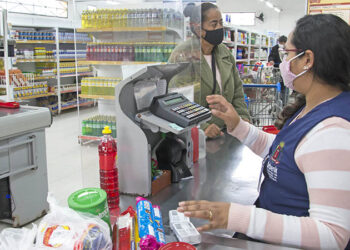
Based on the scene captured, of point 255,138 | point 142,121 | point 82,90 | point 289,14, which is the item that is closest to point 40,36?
point 82,90

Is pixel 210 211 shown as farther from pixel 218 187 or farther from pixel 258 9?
pixel 258 9

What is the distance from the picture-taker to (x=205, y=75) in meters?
2.63

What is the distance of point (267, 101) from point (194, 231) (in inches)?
203

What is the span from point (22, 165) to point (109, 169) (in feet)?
6.56

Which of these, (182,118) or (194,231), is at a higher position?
(182,118)

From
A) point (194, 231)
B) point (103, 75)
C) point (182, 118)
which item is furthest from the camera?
point (103, 75)

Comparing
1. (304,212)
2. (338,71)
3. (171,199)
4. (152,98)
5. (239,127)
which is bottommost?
(171,199)

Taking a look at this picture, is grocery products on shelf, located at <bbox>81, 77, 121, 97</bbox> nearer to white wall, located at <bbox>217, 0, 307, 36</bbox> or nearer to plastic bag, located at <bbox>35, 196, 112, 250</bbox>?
plastic bag, located at <bbox>35, 196, 112, 250</bbox>

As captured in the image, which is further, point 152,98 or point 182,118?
point 152,98

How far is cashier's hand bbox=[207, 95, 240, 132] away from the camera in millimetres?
1660

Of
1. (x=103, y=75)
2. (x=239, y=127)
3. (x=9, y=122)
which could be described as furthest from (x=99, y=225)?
(x=103, y=75)

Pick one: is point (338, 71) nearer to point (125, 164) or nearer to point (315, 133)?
point (315, 133)

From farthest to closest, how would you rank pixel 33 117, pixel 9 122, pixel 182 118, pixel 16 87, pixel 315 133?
pixel 16 87 < pixel 33 117 < pixel 9 122 < pixel 182 118 < pixel 315 133

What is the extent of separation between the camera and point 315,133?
40.6 inches
